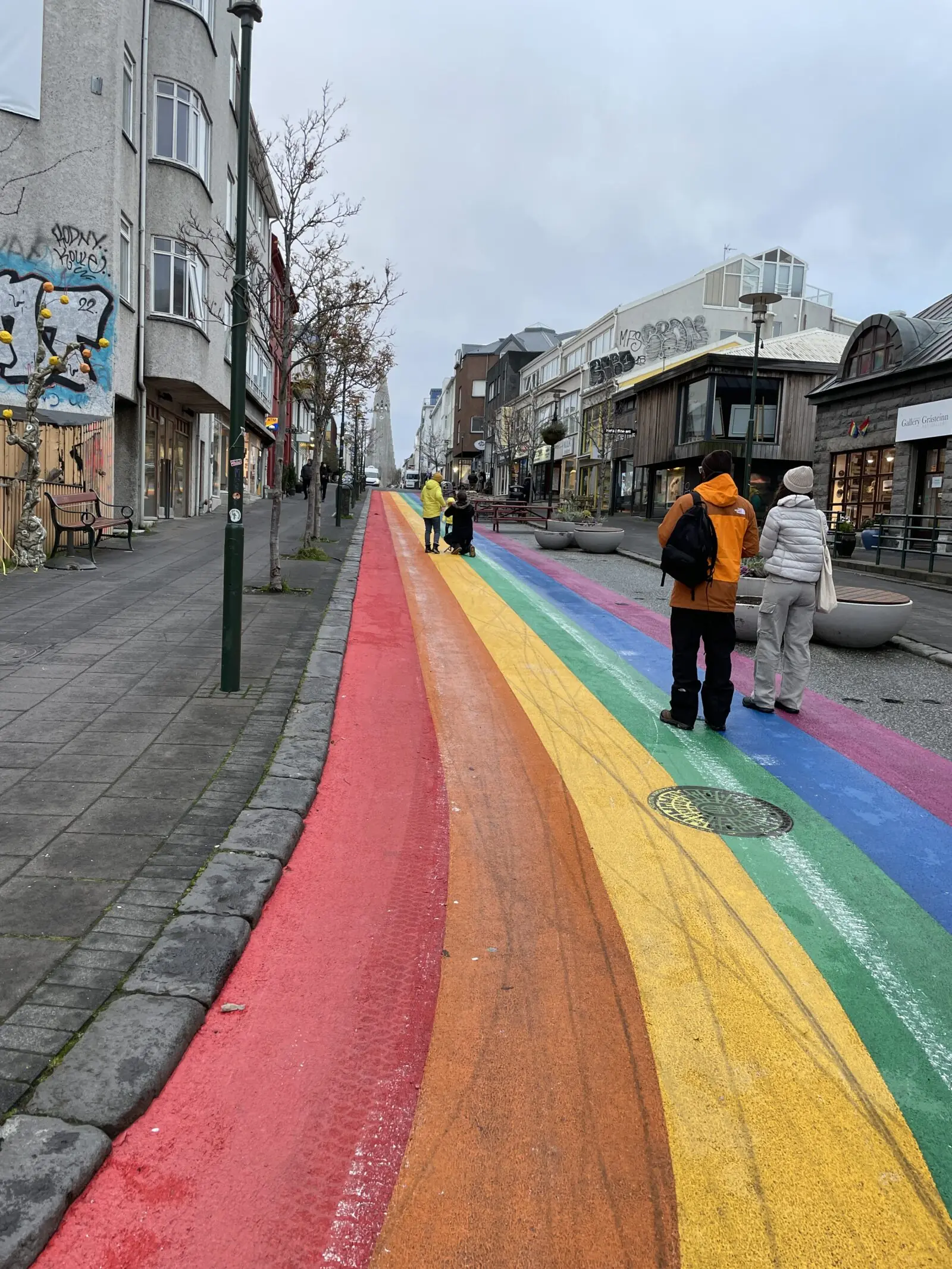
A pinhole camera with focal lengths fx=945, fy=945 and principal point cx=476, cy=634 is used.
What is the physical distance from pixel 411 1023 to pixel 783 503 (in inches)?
206

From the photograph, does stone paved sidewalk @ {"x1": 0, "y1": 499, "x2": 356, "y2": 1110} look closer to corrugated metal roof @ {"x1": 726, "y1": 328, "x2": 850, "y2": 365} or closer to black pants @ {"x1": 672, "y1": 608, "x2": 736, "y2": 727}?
black pants @ {"x1": 672, "y1": 608, "x2": 736, "y2": 727}

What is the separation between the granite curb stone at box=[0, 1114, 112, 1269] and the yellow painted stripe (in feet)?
4.77

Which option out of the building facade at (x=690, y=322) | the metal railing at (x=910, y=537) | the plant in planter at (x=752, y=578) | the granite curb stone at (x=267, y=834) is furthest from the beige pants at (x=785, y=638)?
the building facade at (x=690, y=322)

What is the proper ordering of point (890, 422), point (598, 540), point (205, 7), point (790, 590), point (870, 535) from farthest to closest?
point (890, 422) < point (870, 535) < point (598, 540) < point (205, 7) < point (790, 590)

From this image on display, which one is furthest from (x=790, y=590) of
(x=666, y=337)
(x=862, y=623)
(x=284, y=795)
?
(x=666, y=337)

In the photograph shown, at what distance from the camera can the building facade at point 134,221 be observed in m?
15.9

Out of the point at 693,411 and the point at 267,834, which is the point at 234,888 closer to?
the point at 267,834

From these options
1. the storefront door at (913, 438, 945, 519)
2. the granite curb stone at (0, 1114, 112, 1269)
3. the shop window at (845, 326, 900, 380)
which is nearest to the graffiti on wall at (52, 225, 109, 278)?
the granite curb stone at (0, 1114, 112, 1269)

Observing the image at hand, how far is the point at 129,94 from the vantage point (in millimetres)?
18438

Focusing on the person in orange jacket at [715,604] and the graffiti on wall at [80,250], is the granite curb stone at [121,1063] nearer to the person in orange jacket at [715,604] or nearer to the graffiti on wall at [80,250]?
the person in orange jacket at [715,604]

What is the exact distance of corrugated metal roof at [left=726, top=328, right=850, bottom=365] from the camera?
3681cm

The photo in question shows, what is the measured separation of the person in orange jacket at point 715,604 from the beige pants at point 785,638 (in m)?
0.61

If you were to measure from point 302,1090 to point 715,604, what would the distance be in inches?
176

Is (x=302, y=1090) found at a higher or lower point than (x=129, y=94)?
lower
